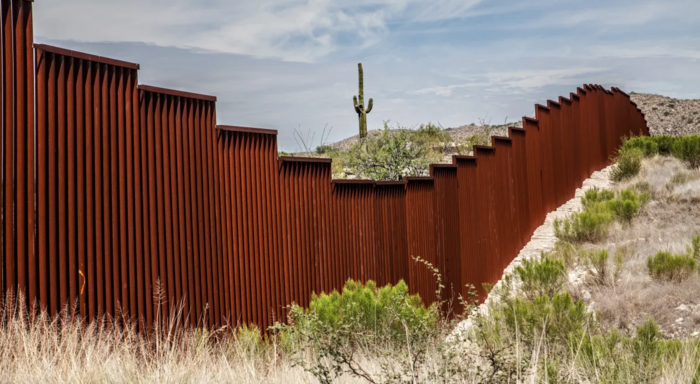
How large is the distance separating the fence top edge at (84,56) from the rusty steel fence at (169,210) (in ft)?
0.04

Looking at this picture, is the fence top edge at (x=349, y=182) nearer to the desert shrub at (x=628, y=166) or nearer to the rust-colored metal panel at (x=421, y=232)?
the rust-colored metal panel at (x=421, y=232)

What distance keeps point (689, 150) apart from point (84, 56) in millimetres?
20392

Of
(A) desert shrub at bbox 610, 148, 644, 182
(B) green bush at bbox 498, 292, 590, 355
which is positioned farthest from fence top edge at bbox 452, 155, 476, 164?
(A) desert shrub at bbox 610, 148, 644, 182

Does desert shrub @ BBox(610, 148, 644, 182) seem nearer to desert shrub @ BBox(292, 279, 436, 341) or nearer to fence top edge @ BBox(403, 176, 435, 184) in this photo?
fence top edge @ BBox(403, 176, 435, 184)

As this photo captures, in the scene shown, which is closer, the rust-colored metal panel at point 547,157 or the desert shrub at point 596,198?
the rust-colored metal panel at point 547,157

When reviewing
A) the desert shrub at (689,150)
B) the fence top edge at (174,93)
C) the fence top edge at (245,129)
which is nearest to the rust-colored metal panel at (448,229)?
the fence top edge at (245,129)

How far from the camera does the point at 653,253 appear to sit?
12773 millimetres

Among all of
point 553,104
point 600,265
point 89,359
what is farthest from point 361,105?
point 89,359

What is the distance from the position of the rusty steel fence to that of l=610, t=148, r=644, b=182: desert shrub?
11.5 m

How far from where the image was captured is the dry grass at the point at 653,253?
10039 millimetres

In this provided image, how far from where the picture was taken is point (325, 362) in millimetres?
6020

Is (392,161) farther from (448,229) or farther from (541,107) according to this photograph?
(448,229)

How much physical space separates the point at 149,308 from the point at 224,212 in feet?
4.48

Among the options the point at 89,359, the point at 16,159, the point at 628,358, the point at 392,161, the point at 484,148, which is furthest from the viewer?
the point at 392,161
